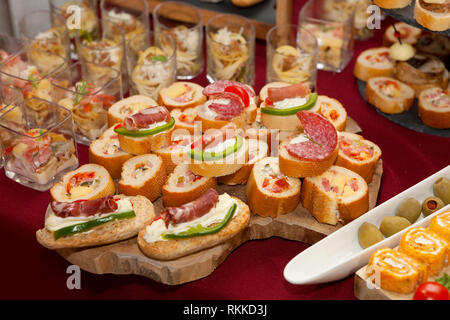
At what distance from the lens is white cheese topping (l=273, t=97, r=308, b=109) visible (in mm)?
2820

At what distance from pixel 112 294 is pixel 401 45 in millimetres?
1861

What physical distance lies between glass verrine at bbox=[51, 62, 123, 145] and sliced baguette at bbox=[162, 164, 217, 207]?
2.06ft

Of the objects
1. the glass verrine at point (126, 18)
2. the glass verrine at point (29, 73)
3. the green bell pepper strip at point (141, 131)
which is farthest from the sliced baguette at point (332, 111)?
the glass verrine at point (29, 73)

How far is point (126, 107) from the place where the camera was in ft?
9.96

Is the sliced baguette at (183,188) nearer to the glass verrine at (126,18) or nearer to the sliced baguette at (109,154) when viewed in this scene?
the sliced baguette at (109,154)

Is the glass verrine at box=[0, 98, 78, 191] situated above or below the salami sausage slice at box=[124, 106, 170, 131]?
below

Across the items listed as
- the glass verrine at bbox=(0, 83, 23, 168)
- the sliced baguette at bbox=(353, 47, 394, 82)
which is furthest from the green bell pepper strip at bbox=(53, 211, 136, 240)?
the sliced baguette at bbox=(353, 47, 394, 82)

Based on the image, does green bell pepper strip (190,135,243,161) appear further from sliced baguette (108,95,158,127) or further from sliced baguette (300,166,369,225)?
sliced baguette (108,95,158,127)

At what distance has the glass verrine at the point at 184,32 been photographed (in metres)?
3.42

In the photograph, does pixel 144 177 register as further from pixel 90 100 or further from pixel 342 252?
pixel 342 252

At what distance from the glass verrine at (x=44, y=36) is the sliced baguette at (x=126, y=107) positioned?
1.79 ft

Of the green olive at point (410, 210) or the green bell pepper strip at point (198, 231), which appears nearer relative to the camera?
the green bell pepper strip at point (198, 231)

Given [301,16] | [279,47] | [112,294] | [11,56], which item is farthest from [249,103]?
[11,56]

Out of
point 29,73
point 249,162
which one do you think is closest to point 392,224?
point 249,162
